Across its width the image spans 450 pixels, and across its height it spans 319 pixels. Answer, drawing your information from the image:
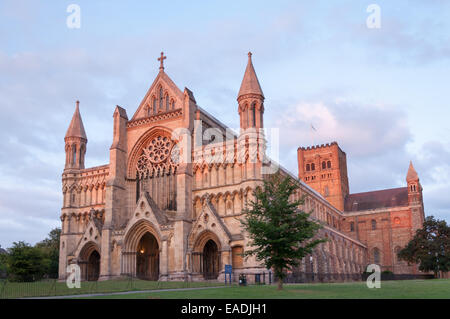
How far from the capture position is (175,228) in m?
45.2

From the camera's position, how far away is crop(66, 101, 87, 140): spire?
5659 centimetres

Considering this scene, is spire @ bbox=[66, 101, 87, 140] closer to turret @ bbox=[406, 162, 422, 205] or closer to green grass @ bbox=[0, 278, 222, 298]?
green grass @ bbox=[0, 278, 222, 298]

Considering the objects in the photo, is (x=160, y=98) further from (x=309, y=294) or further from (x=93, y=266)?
(x=309, y=294)

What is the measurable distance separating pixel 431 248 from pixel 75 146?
48636 millimetres

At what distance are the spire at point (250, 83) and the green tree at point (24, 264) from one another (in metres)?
27.3

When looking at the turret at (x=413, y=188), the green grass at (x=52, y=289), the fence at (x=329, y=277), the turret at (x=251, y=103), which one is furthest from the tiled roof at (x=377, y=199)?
the green grass at (x=52, y=289)

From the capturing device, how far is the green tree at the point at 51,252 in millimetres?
55247

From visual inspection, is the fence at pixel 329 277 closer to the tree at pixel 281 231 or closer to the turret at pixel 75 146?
the tree at pixel 281 231

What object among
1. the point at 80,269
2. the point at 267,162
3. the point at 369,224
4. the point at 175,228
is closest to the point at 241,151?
the point at 267,162

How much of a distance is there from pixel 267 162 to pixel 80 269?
23.9 m

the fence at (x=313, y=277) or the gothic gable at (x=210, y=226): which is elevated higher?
the gothic gable at (x=210, y=226)

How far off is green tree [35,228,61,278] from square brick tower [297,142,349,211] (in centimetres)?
5366
